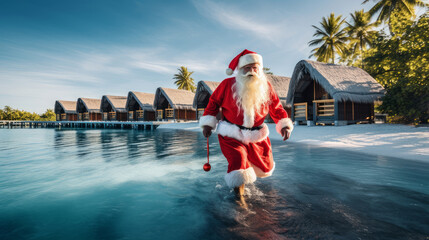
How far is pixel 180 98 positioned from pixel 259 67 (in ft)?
75.1

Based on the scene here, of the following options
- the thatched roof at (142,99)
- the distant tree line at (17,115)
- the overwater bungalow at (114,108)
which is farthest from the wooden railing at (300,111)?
the distant tree line at (17,115)

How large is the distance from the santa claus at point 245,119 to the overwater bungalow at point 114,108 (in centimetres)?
2965

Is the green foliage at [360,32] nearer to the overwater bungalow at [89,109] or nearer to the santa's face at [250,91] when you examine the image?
the santa's face at [250,91]

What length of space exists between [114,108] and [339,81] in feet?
88.2

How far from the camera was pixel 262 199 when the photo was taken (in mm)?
2566

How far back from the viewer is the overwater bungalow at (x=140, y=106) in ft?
86.8

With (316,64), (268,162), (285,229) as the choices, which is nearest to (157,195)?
(268,162)

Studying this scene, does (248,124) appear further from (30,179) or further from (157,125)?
(157,125)

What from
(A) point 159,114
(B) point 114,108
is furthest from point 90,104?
(A) point 159,114

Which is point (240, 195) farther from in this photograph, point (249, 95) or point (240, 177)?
point (249, 95)

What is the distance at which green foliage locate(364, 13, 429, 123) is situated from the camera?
382 inches

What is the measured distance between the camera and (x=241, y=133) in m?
2.47

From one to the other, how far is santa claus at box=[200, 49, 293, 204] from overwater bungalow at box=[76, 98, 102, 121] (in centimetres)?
3697

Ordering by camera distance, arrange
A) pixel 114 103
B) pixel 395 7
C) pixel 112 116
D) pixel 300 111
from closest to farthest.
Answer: pixel 300 111 → pixel 395 7 → pixel 114 103 → pixel 112 116
